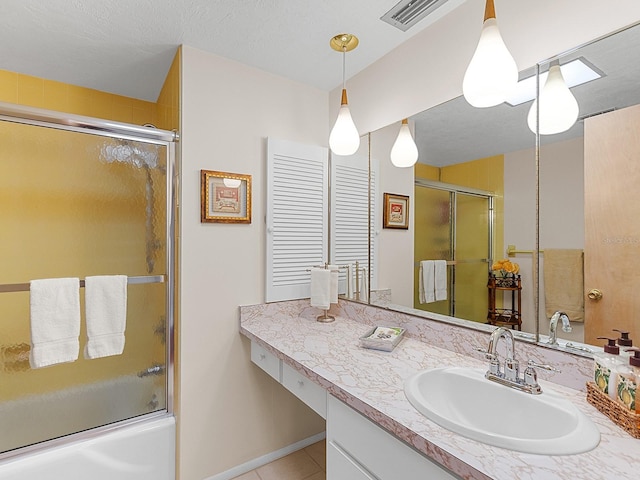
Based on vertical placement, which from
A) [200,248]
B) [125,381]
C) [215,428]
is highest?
[200,248]

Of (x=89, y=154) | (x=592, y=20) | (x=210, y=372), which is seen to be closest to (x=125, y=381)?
A: (x=210, y=372)

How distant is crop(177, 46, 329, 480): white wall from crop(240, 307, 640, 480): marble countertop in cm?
20

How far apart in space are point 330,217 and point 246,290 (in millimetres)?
704

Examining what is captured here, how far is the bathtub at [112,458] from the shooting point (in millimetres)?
1366

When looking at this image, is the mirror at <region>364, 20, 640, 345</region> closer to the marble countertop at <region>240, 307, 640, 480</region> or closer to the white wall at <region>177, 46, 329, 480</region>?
the marble countertop at <region>240, 307, 640, 480</region>

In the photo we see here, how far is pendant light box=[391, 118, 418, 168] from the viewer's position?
1.63 metres

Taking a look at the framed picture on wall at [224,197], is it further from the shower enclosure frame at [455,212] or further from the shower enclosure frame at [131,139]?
the shower enclosure frame at [455,212]

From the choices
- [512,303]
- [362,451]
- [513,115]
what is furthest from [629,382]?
[513,115]

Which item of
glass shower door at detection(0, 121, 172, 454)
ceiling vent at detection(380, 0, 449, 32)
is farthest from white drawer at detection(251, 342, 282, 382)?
ceiling vent at detection(380, 0, 449, 32)

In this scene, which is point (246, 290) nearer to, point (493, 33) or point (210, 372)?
point (210, 372)

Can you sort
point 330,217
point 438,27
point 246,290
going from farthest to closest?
point 330,217 → point 246,290 → point 438,27

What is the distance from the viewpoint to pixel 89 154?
1532 mm

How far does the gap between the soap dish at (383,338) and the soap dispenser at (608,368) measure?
0.66 meters

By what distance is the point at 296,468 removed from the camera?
187cm
